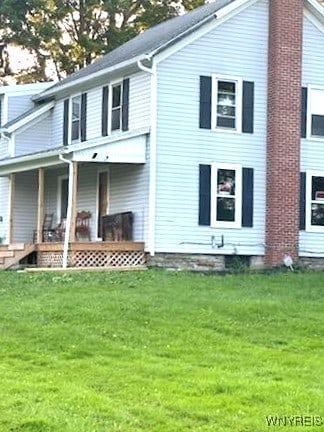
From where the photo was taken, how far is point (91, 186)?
24297 mm

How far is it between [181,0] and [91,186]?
1672 centimetres

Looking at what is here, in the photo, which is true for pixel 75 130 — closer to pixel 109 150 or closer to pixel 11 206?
pixel 11 206

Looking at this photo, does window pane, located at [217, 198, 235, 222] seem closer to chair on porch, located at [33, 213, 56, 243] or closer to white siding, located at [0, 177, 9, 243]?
chair on porch, located at [33, 213, 56, 243]

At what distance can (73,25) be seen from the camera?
39.7 meters

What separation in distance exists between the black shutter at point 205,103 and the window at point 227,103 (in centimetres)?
17

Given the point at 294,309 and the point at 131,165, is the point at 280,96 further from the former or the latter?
the point at 294,309

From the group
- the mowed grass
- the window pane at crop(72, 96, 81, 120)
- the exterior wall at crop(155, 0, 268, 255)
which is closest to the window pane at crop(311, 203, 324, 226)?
the exterior wall at crop(155, 0, 268, 255)

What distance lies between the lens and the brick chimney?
2241 centimetres

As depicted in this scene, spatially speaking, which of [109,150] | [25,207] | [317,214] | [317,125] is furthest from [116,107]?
[317,214]

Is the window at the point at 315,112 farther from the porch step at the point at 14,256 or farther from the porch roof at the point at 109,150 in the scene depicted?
the porch step at the point at 14,256

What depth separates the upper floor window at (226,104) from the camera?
22.1 metres

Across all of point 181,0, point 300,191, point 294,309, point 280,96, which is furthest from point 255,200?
point 181,0

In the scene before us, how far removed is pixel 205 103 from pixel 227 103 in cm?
65

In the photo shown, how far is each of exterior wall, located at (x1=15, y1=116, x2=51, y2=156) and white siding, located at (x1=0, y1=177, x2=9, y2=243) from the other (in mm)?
957
